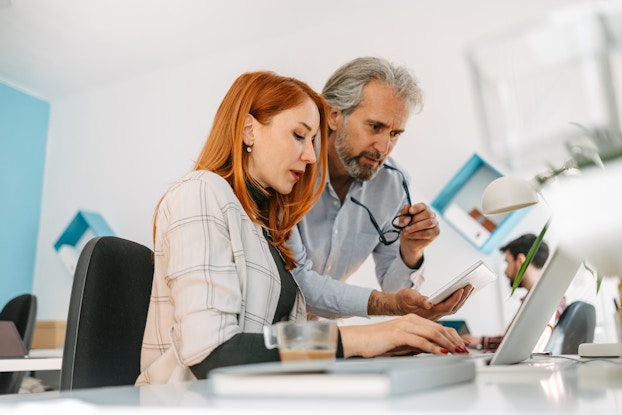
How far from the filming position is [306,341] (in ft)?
2.24

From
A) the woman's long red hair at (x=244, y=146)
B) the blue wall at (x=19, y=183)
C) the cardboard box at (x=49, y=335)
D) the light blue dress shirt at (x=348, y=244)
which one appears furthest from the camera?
the blue wall at (x=19, y=183)

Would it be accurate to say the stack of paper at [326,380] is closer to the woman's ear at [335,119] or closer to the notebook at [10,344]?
the notebook at [10,344]

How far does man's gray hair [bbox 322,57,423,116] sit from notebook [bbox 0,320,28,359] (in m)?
1.32

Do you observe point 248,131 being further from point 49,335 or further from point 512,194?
point 49,335

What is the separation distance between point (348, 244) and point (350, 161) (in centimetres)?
31

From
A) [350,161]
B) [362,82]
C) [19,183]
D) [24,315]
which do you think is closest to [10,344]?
[24,315]

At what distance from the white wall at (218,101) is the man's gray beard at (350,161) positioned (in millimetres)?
300

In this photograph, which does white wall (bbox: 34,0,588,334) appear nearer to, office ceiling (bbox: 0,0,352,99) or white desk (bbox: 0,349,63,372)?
office ceiling (bbox: 0,0,352,99)

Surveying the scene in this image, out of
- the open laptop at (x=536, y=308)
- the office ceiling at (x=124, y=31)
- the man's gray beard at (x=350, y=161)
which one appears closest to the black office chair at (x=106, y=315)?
the open laptop at (x=536, y=308)

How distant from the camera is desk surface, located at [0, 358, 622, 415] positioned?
16.0 inches

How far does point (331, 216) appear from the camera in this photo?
2254 mm

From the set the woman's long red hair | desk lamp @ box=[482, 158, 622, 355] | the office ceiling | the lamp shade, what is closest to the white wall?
the office ceiling

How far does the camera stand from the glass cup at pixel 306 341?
2.24 feet

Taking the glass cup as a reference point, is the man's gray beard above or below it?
above
